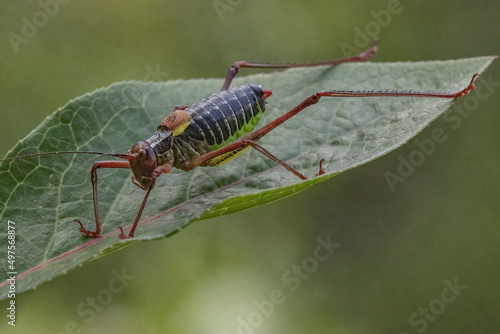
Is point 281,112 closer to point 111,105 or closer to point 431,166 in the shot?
point 111,105

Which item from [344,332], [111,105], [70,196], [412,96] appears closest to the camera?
[70,196]

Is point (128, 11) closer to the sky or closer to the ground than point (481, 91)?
closer to the sky

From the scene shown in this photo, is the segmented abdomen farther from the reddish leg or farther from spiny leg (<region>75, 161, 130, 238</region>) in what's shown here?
spiny leg (<region>75, 161, 130, 238</region>)

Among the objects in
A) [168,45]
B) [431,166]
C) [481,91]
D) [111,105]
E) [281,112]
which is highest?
[168,45]

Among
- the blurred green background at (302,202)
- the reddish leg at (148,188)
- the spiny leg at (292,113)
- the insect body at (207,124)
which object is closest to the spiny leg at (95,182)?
the reddish leg at (148,188)

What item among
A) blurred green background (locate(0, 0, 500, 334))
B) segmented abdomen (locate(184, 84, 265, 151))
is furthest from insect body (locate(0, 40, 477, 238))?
blurred green background (locate(0, 0, 500, 334))

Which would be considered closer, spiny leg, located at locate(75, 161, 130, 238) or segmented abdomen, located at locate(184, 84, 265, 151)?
spiny leg, located at locate(75, 161, 130, 238)

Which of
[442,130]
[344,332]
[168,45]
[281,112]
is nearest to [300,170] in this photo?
[281,112]
